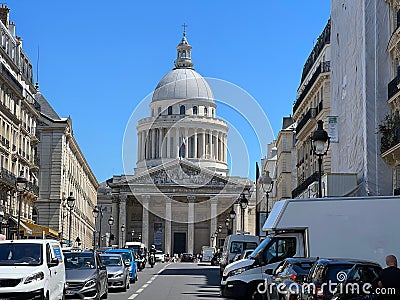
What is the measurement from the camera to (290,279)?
53.0 ft

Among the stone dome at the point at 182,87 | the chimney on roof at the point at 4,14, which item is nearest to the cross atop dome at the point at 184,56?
the stone dome at the point at 182,87

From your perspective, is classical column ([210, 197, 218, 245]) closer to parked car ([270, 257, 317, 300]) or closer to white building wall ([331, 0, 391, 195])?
white building wall ([331, 0, 391, 195])

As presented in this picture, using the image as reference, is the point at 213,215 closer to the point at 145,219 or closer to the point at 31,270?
the point at 145,219

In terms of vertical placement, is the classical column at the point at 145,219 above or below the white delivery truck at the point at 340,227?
above

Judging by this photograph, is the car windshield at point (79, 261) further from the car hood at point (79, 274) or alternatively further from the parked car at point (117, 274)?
the parked car at point (117, 274)

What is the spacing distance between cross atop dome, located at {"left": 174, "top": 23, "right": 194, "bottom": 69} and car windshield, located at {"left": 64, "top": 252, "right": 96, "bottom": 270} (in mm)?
137952

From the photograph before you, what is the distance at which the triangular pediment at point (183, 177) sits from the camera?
135125mm

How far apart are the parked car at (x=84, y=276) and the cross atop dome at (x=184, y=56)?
452ft

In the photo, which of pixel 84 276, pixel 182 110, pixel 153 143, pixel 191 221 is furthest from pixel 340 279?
pixel 182 110

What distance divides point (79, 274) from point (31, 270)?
4857mm

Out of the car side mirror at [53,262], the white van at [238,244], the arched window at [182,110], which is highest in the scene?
the arched window at [182,110]

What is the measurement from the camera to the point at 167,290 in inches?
1153

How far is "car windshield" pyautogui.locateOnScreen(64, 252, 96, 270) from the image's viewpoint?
2172 cm

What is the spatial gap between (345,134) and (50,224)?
3440 centimetres
